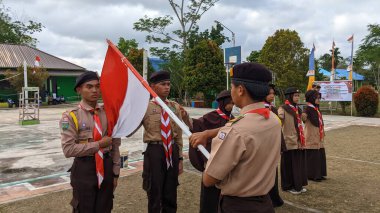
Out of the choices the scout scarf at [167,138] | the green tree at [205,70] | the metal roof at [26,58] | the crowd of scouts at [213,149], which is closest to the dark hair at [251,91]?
the crowd of scouts at [213,149]

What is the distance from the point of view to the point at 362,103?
57.0ft

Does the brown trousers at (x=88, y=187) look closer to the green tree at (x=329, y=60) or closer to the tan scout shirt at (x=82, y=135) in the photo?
the tan scout shirt at (x=82, y=135)

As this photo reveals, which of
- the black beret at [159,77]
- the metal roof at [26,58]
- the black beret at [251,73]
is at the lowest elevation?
the black beret at [251,73]

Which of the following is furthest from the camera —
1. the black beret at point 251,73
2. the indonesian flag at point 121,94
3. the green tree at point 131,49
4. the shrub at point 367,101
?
the green tree at point 131,49

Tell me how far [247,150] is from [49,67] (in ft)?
116

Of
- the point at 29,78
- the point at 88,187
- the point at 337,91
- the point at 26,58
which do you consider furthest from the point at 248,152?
the point at 26,58

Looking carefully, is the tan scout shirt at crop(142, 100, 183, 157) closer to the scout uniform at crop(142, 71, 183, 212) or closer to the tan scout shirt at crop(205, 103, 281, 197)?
the scout uniform at crop(142, 71, 183, 212)

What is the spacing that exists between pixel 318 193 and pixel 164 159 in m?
2.93

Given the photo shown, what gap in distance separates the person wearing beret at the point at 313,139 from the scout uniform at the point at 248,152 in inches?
164

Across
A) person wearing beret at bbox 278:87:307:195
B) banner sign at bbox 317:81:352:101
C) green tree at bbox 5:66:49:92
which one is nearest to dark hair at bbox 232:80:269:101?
person wearing beret at bbox 278:87:307:195

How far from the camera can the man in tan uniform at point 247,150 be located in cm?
184

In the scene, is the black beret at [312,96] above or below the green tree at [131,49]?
below

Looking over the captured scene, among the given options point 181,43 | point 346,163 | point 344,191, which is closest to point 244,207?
point 344,191

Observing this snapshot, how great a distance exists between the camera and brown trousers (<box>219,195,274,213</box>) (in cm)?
201
